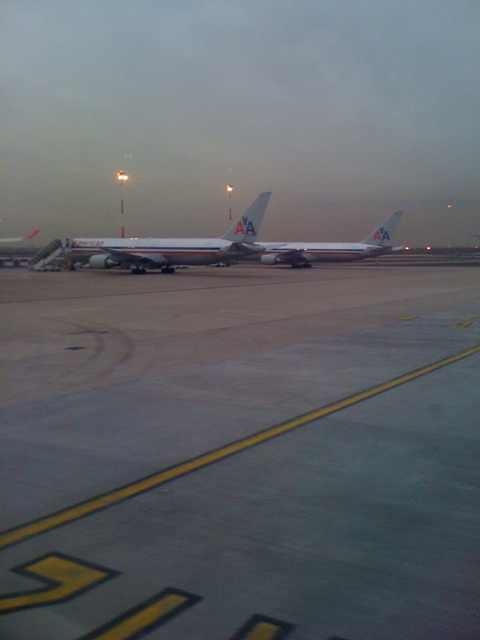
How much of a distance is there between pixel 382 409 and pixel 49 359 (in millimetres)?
6826

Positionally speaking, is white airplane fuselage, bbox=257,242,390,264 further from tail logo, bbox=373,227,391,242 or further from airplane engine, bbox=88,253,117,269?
airplane engine, bbox=88,253,117,269

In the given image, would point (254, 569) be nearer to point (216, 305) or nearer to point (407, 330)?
point (407, 330)

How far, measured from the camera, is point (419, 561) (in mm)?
4410

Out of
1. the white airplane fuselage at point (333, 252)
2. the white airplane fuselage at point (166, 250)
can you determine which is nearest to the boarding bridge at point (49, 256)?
the white airplane fuselage at point (166, 250)

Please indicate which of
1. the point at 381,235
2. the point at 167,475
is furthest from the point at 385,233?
the point at 167,475

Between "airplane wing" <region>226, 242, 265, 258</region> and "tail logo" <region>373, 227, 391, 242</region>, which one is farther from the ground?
"tail logo" <region>373, 227, 391, 242</region>

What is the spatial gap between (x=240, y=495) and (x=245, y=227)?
44.4m

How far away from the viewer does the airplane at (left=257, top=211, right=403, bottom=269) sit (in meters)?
65.5

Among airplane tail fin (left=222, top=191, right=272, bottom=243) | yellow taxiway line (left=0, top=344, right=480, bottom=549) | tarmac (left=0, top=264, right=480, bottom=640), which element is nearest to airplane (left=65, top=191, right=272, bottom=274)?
airplane tail fin (left=222, top=191, right=272, bottom=243)

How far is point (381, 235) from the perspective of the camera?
221 feet

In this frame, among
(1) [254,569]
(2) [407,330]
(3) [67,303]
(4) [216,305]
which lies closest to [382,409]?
(1) [254,569]

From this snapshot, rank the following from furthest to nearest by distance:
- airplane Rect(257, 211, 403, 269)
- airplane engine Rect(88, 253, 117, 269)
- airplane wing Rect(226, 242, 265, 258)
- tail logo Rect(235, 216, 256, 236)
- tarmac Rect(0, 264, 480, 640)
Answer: airplane Rect(257, 211, 403, 269), airplane engine Rect(88, 253, 117, 269), tail logo Rect(235, 216, 256, 236), airplane wing Rect(226, 242, 265, 258), tarmac Rect(0, 264, 480, 640)

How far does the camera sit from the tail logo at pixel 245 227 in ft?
161

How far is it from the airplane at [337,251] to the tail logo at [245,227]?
601 inches
